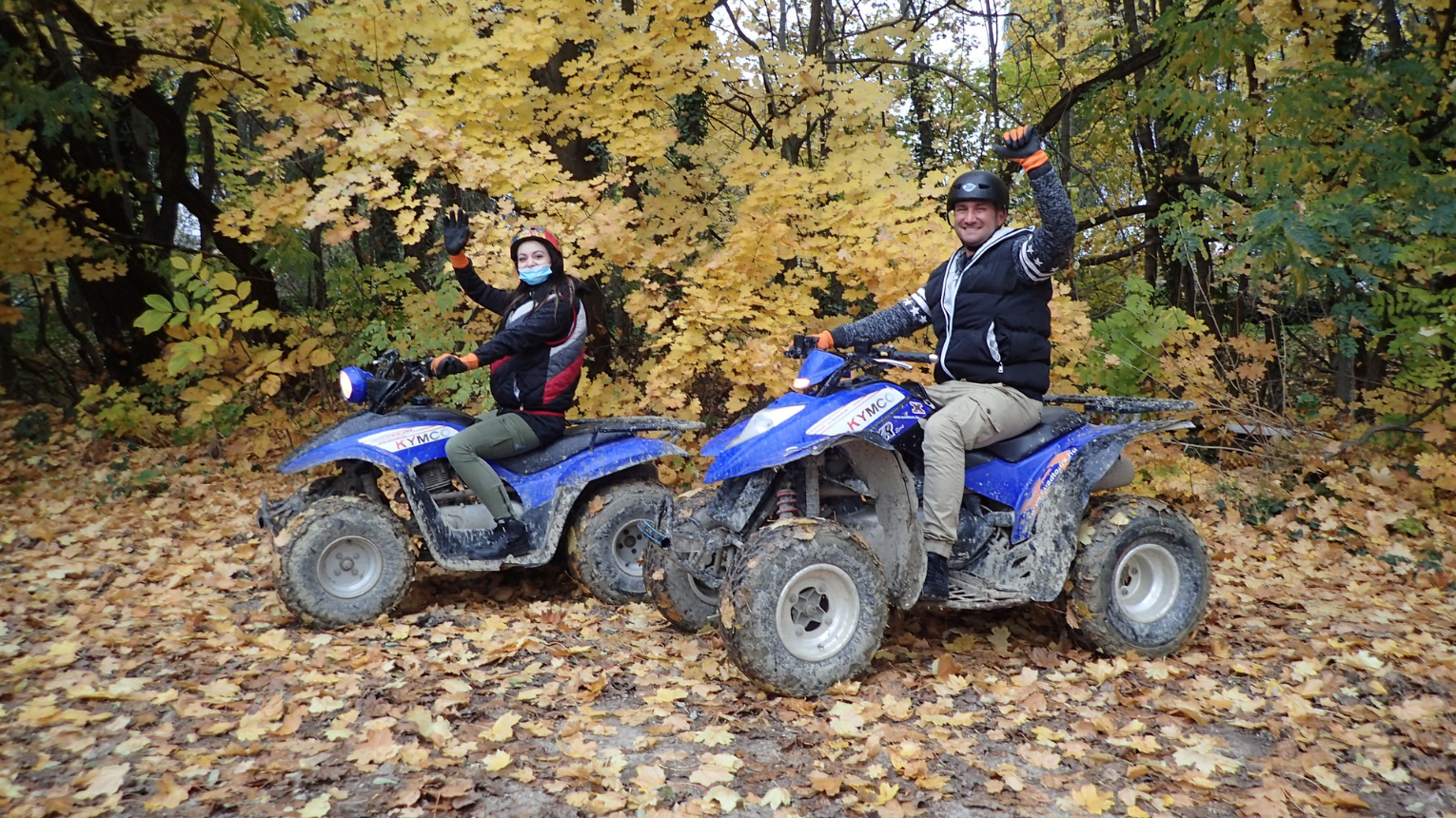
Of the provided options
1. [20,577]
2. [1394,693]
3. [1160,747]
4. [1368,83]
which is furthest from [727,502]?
[1368,83]

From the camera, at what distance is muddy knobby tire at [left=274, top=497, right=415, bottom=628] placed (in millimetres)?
4695

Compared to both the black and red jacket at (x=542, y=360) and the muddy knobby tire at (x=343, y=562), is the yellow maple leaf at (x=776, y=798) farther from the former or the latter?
the black and red jacket at (x=542, y=360)

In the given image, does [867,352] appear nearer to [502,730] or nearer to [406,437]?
[502,730]

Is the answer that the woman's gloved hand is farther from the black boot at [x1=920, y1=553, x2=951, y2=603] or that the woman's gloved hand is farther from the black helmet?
the black boot at [x1=920, y1=553, x2=951, y2=603]

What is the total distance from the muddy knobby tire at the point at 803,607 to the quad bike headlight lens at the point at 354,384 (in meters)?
2.36

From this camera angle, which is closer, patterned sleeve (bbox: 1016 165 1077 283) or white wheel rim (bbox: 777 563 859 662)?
white wheel rim (bbox: 777 563 859 662)

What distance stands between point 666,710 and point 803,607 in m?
0.69

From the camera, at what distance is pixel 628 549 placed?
18.0 feet

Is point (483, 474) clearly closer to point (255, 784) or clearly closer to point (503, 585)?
point (503, 585)

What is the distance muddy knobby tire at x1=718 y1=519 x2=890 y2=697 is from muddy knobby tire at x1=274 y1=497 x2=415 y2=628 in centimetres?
199

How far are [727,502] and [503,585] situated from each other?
2.25 meters

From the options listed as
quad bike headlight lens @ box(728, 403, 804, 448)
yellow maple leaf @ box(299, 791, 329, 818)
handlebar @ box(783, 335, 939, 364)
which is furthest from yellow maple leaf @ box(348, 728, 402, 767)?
handlebar @ box(783, 335, 939, 364)

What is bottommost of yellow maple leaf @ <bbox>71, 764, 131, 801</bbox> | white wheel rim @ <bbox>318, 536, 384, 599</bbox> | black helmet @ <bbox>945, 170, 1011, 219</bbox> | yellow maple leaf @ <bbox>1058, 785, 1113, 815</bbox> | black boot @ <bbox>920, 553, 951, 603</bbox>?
yellow maple leaf @ <bbox>1058, 785, 1113, 815</bbox>

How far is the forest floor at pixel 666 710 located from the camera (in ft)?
10.1
